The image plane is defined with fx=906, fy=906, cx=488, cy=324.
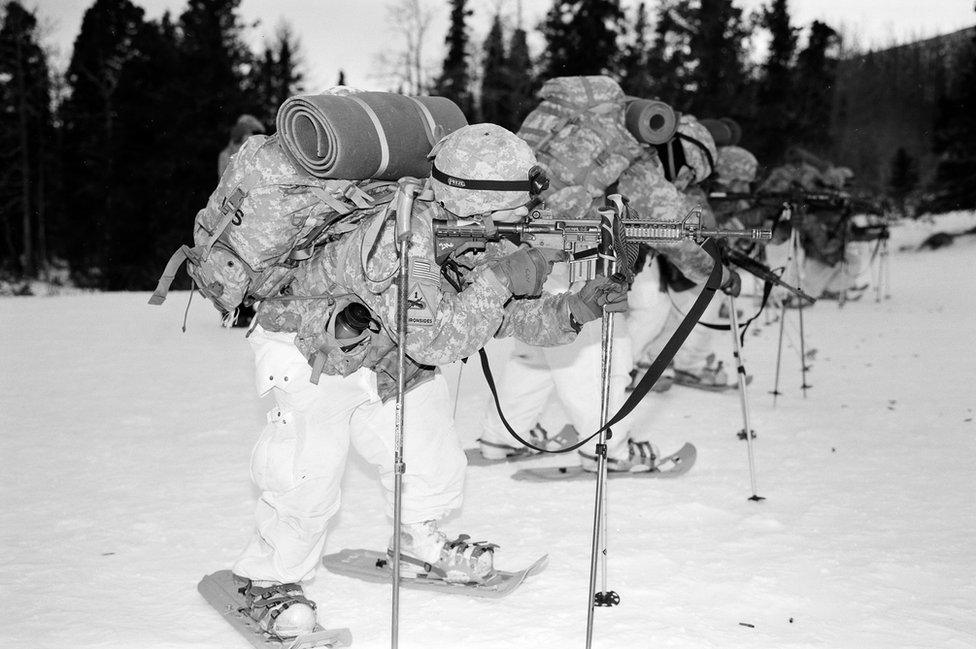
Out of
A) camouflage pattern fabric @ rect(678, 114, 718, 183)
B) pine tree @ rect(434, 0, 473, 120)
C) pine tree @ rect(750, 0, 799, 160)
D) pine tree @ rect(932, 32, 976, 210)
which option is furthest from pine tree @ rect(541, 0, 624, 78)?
camouflage pattern fabric @ rect(678, 114, 718, 183)

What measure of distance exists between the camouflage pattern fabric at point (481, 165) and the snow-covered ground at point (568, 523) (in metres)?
1.79

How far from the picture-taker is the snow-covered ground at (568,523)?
3855mm

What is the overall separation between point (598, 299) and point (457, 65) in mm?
38821

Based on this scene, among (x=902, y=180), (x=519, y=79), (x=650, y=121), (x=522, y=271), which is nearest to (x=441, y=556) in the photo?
(x=522, y=271)

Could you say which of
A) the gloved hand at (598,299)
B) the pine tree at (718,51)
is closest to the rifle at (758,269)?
the gloved hand at (598,299)

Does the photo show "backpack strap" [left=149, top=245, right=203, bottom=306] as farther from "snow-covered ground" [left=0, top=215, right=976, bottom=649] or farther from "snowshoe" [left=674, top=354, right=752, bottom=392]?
"snowshoe" [left=674, top=354, right=752, bottom=392]

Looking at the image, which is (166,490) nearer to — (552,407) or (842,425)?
(552,407)

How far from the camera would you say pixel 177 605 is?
13.3 ft

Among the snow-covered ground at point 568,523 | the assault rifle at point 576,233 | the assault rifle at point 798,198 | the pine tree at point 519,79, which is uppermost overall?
the pine tree at point 519,79

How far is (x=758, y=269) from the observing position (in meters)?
6.14

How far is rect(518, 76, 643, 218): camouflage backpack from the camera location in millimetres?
5855

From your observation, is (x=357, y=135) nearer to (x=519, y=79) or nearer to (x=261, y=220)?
(x=261, y=220)

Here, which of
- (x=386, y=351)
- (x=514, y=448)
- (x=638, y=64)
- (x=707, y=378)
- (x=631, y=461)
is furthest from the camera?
(x=638, y=64)

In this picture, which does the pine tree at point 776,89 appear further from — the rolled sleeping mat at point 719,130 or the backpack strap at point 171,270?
the backpack strap at point 171,270
